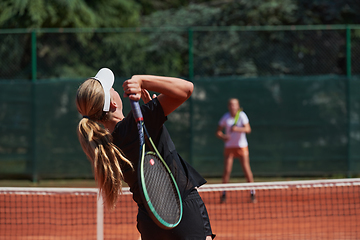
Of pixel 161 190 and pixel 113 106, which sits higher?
pixel 113 106

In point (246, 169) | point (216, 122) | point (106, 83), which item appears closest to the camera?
point (106, 83)

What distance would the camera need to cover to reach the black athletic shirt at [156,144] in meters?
1.80

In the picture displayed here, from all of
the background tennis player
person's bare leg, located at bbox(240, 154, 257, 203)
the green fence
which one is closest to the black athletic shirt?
person's bare leg, located at bbox(240, 154, 257, 203)

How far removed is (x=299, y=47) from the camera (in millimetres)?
9320

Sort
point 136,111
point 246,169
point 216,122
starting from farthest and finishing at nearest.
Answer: point 216,122
point 246,169
point 136,111

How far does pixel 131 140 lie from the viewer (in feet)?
6.06

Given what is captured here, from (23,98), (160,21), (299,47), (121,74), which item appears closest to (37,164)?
(23,98)

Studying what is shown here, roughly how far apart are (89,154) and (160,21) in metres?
12.0

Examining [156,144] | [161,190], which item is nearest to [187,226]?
[161,190]

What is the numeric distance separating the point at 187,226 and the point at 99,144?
0.52 m

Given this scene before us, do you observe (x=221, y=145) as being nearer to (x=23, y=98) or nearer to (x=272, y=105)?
(x=272, y=105)

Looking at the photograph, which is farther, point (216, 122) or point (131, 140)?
point (216, 122)

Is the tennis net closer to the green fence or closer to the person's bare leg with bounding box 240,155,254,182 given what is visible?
the person's bare leg with bounding box 240,155,254,182

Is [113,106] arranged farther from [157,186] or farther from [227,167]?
[227,167]
